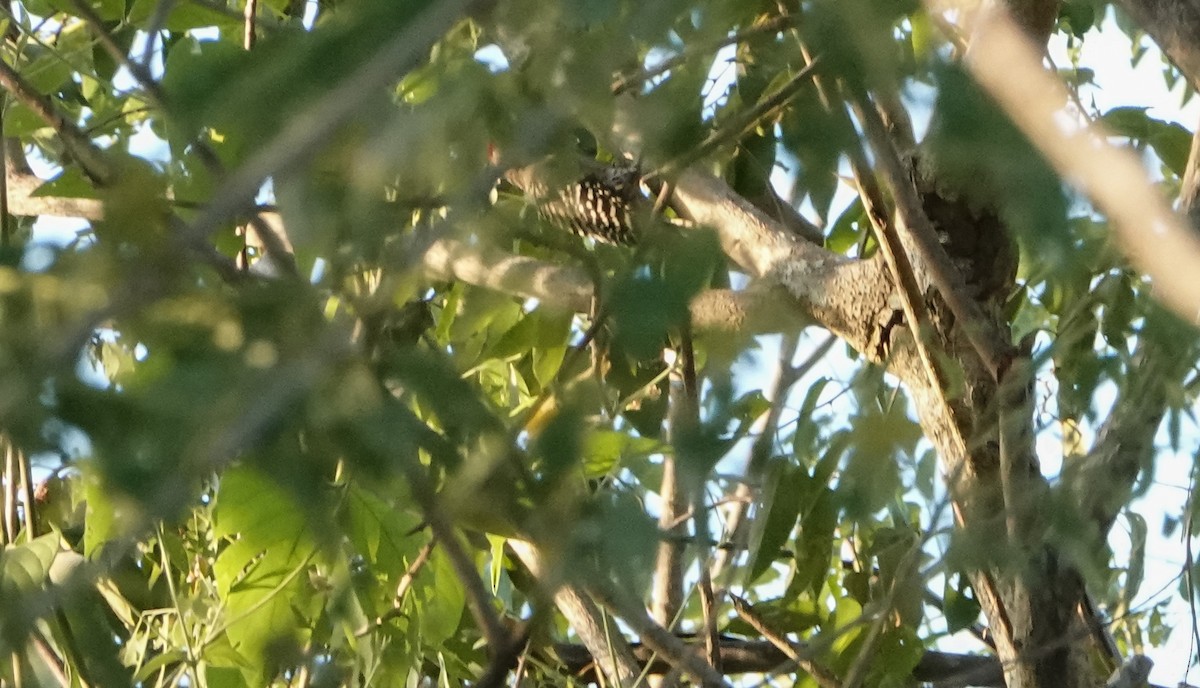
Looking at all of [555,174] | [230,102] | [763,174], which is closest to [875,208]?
[763,174]

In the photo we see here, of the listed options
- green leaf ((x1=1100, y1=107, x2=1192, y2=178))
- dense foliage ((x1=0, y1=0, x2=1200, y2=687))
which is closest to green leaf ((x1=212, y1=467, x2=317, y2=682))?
dense foliage ((x1=0, y1=0, x2=1200, y2=687))

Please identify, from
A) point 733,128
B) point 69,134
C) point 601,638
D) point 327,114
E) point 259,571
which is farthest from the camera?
point 601,638

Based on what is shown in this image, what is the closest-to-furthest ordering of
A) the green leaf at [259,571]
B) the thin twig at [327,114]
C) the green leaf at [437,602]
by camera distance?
1. the thin twig at [327,114]
2. the green leaf at [259,571]
3. the green leaf at [437,602]

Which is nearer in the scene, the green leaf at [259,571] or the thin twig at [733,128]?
the thin twig at [733,128]

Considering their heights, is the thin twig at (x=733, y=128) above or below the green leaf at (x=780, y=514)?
below

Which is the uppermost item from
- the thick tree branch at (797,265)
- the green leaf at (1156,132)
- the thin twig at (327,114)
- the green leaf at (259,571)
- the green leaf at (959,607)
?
the green leaf at (1156,132)

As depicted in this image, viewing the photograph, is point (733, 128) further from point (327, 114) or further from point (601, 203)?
point (601, 203)

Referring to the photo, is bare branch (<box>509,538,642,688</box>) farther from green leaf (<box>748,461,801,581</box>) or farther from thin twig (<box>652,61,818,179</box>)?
thin twig (<box>652,61,818,179</box>)

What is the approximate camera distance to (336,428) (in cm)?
23

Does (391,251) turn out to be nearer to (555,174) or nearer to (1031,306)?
(555,174)

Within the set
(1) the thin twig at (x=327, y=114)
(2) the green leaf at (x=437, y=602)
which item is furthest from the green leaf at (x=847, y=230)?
(1) the thin twig at (x=327, y=114)

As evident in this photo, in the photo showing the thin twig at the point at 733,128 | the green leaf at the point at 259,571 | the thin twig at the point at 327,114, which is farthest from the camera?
the green leaf at the point at 259,571

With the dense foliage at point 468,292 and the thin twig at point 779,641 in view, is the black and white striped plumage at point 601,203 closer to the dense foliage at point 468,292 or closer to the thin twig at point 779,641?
the dense foliage at point 468,292

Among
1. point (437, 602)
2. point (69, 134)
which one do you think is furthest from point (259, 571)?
point (69, 134)
